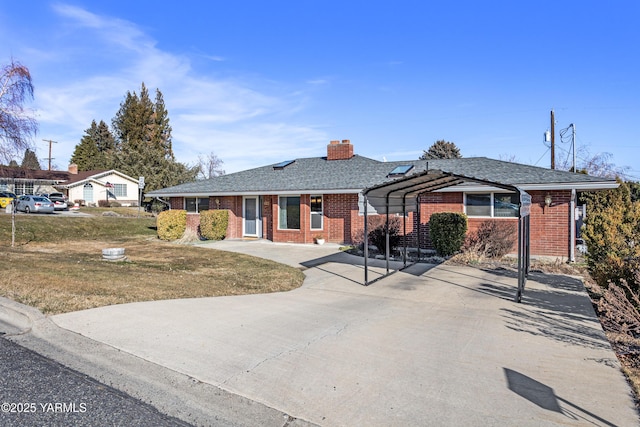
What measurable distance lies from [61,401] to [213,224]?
1565cm

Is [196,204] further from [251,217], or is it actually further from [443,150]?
[443,150]

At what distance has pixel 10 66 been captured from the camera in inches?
937

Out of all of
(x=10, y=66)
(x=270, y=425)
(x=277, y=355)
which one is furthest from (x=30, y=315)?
(x=10, y=66)

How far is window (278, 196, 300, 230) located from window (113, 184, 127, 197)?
35.7 metres

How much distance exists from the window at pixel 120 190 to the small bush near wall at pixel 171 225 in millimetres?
31409

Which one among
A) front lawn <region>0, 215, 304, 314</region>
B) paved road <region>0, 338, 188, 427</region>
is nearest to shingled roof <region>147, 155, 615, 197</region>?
front lawn <region>0, 215, 304, 314</region>

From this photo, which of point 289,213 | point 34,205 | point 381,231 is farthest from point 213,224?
point 34,205

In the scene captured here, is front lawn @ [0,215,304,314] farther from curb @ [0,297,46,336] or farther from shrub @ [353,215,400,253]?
shrub @ [353,215,400,253]

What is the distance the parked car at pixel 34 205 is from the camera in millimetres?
31234

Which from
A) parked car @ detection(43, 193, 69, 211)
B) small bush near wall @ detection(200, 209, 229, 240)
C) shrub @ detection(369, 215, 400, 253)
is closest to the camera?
shrub @ detection(369, 215, 400, 253)

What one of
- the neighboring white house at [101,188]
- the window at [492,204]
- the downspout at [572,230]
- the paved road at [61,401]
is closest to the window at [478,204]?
the window at [492,204]

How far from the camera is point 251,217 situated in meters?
19.8

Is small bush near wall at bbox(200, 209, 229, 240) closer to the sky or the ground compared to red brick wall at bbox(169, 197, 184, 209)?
closer to the ground

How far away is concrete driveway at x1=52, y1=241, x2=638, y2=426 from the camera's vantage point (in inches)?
141
